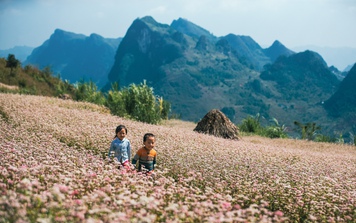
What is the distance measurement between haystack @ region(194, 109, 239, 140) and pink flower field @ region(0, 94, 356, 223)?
4899mm

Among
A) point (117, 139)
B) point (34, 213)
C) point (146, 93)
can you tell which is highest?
point (146, 93)

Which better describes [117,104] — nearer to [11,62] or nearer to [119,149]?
[119,149]

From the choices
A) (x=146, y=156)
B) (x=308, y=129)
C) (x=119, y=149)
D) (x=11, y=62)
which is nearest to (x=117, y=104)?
(x=308, y=129)

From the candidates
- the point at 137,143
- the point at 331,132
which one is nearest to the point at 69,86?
the point at 137,143

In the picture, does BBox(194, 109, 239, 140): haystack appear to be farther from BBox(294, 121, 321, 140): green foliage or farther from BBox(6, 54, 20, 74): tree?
BBox(6, 54, 20, 74): tree

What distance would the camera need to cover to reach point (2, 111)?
50.4ft

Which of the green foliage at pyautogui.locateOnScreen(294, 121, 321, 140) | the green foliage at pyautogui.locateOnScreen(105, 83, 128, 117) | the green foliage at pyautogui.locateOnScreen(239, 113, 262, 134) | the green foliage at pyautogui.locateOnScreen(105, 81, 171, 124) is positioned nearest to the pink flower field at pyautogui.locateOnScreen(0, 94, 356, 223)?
the green foliage at pyautogui.locateOnScreen(105, 81, 171, 124)

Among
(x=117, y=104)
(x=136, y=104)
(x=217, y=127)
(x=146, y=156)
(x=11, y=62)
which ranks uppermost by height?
(x=11, y=62)

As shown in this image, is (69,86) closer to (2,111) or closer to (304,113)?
(2,111)

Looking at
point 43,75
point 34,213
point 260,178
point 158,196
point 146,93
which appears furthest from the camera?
point 43,75

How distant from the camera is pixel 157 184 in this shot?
5.98 meters

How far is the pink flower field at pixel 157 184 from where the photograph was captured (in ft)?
12.7

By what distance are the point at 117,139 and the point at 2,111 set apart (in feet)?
33.0

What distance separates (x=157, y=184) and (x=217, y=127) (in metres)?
12.5
